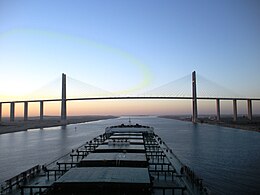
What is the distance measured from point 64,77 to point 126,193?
2308 inches

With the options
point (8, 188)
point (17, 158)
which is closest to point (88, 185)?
point (8, 188)

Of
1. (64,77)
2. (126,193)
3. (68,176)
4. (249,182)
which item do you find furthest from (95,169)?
(64,77)

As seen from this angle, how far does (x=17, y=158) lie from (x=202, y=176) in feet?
45.2

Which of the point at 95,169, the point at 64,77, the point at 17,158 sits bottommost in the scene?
the point at 17,158

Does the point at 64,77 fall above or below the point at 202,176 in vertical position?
above

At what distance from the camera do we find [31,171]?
12.8 metres

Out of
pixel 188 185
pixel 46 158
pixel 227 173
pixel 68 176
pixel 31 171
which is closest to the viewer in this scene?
pixel 68 176

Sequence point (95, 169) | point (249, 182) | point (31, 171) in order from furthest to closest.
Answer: point (31, 171)
point (249, 182)
point (95, 169)

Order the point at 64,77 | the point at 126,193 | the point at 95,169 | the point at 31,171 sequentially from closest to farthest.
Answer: the point at 126,193 < the point at 95,169 < the point at 31,171 < the point at 64,77

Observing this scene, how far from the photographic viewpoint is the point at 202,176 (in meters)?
13.2

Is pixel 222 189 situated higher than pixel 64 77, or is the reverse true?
pixel 64 77

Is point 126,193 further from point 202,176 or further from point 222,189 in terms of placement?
point 202,176

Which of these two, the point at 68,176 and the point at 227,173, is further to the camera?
the point at 227,173

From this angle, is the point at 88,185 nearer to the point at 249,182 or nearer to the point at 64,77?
the point at 249,182
